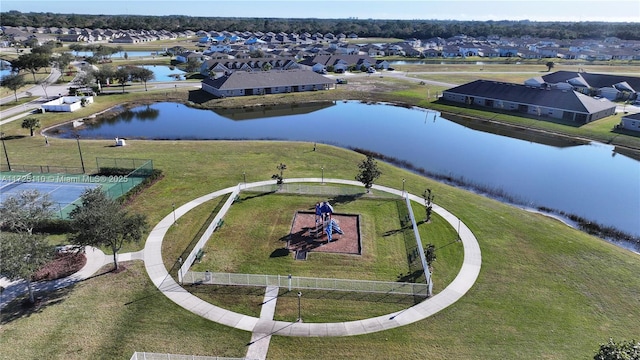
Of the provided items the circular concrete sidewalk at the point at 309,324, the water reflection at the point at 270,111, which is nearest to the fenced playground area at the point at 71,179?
the circular concrete sidewalk at the point at 309,324

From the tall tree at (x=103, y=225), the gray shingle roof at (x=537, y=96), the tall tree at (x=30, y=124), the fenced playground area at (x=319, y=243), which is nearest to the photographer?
the tall tree at (x=103, y=225)

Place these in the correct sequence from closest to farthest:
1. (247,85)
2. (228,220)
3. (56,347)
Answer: (56,347)
(228,220)
(247,85)

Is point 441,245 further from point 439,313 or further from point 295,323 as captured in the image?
point 295,323

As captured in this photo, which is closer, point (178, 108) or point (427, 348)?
point (427, 348)

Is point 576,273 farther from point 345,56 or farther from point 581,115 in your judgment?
point 345,56

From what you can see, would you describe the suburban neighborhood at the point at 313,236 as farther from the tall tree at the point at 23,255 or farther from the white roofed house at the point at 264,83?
the white roofed house at the point at 264,83

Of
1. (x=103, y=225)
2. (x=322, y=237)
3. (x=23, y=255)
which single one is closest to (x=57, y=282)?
(x=23, y=255)

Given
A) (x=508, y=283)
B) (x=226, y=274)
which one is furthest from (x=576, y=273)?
(x=226, y=274)
